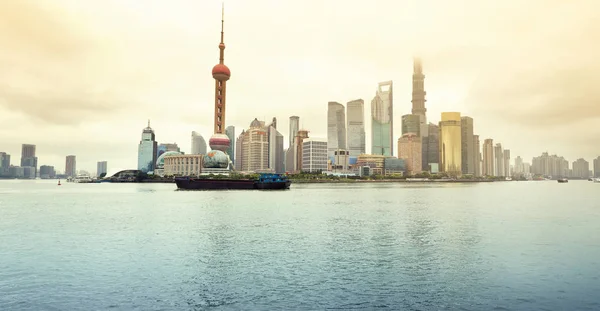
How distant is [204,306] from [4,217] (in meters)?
64.7

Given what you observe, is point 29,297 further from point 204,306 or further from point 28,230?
point 28,230

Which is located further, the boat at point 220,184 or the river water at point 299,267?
the boat at point 220,184

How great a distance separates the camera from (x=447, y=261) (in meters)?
33.8

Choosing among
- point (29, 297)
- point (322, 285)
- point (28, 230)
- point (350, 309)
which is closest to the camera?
point (350, 309)

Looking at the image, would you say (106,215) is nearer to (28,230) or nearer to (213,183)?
(28,230)

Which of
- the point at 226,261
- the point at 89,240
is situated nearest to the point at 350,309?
the point at 226,261

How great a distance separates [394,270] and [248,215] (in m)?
42.1

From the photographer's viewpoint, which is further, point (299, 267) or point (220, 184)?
point (220, 184)

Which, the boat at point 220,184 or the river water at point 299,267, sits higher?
the boat at point 220,184

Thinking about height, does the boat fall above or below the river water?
above

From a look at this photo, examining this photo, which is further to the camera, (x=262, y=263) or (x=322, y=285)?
(x=262, y=263)

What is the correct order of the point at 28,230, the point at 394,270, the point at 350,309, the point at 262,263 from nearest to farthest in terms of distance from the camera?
the point at 350,309, the point at 394,270, the point at 262,263, the point at 28,230

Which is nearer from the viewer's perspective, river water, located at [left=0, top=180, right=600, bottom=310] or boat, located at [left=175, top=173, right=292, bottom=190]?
river water, located at [left=0, top=180, right=600, bottom=310]

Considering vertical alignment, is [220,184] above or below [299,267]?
above
